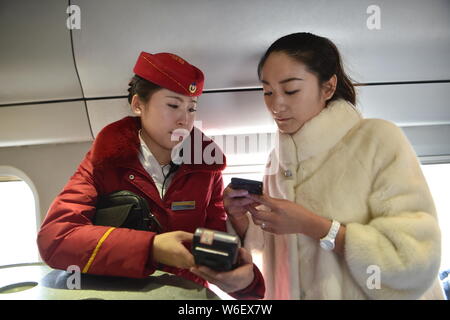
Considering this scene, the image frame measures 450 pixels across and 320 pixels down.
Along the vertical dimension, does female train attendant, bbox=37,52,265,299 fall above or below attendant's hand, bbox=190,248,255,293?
above

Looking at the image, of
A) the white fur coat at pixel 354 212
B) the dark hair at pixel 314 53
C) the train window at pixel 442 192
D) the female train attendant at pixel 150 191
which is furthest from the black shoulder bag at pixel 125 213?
the train window at pixel 442 192

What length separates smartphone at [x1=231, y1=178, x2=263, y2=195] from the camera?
1104 mm

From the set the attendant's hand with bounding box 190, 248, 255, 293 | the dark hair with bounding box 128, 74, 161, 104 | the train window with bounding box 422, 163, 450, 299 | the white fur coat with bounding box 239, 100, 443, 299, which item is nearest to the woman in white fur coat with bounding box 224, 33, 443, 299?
the white fur coat with bounding box 239, 100, 443, 299

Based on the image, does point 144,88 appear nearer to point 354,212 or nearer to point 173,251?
point 173,251

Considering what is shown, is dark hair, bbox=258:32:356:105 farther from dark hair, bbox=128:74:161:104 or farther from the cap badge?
dark hair, bbox=128:74:161:104

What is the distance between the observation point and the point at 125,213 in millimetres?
1238

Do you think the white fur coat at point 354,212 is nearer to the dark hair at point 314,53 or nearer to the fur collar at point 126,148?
the dark hair at point 314,53

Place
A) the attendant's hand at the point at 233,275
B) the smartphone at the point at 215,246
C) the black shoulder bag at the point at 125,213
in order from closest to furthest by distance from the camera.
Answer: the smartphone at the point at 215,246
the attendant's hand at the point at 233,275
the black shoulder bag at the point at 125,213

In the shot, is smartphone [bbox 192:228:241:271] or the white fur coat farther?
the white fur coat

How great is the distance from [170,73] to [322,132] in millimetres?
634

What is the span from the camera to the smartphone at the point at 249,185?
110cm

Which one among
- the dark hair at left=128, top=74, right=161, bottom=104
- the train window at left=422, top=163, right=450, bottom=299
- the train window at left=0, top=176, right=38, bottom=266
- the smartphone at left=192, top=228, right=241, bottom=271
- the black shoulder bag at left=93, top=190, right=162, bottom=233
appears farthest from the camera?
the train window at left=422, top=163, right=450, bottom=299

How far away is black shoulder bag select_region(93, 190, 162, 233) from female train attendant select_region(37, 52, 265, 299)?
5 centimetres

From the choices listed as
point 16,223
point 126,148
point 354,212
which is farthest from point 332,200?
point 16,223
